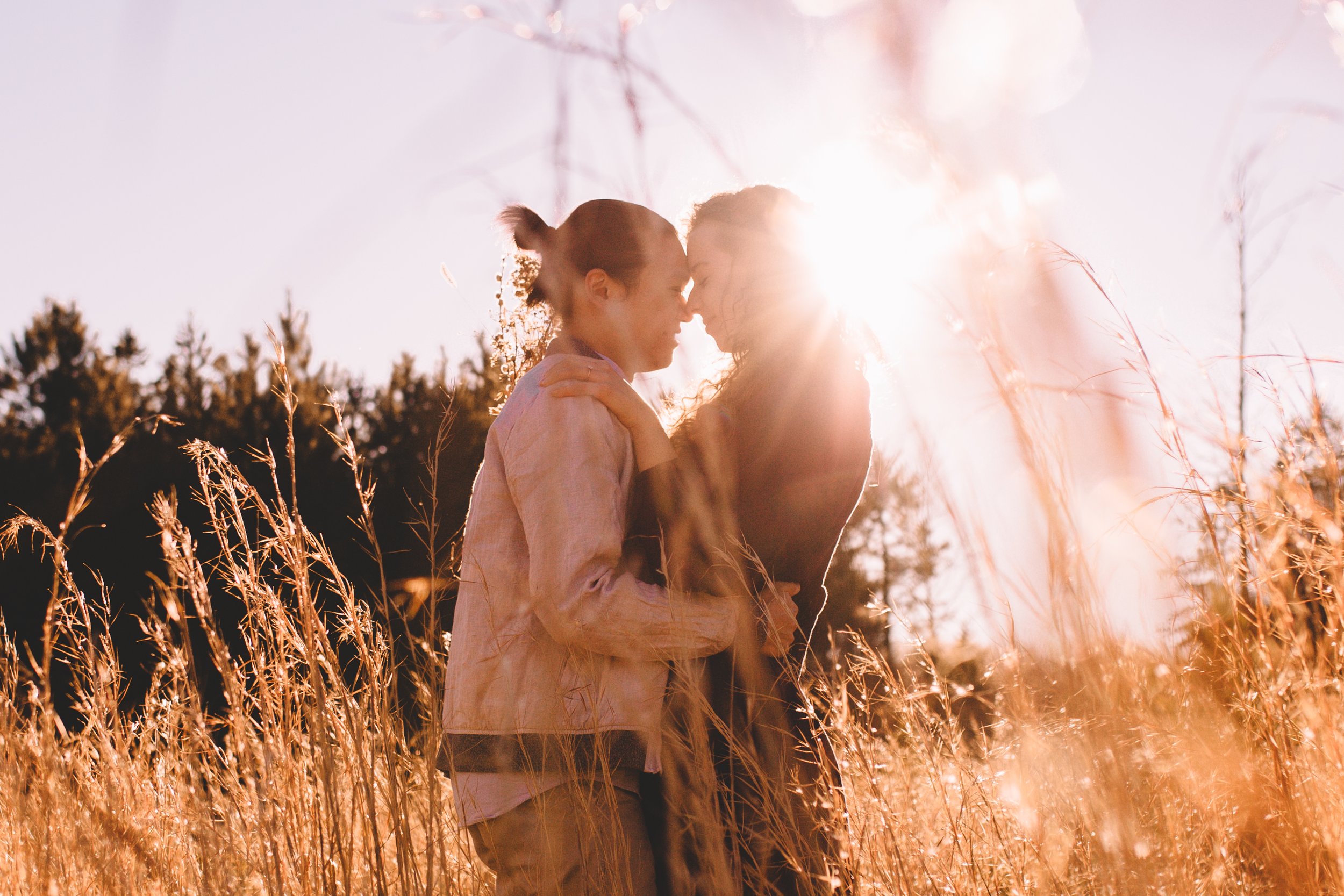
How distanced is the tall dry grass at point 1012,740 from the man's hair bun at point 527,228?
65 cm

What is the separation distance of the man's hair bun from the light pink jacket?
48 cm

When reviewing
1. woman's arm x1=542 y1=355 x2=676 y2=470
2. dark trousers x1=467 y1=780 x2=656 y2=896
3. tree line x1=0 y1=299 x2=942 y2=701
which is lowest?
dark trousers x1=467 y1=780 x2=656 y2=896

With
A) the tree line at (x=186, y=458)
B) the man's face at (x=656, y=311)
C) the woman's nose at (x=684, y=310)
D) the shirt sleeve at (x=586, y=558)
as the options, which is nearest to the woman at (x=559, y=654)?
the shirt sleeve at (x=586, y=558)

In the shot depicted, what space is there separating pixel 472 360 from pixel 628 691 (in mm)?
11564

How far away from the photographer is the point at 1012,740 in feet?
4.15

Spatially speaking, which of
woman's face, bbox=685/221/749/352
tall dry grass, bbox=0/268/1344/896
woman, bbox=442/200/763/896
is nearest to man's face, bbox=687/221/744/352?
woman's face, bbox=685/221/749/352

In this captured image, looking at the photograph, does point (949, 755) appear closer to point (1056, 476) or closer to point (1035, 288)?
point (1056, 476)

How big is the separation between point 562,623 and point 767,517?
422mm

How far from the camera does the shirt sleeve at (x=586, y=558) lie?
144 cm

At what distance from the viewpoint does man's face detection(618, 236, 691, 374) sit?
1882 mm

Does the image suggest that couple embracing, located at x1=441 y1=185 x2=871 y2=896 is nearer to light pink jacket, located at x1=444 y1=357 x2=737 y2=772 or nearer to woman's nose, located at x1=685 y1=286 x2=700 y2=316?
light pink jacket, located at x1=444 y1=357 x2=737 y2=772

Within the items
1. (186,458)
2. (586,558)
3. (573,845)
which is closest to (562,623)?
(586,558)

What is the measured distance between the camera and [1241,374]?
1.26m

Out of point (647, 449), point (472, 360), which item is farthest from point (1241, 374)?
point (472, 360)
